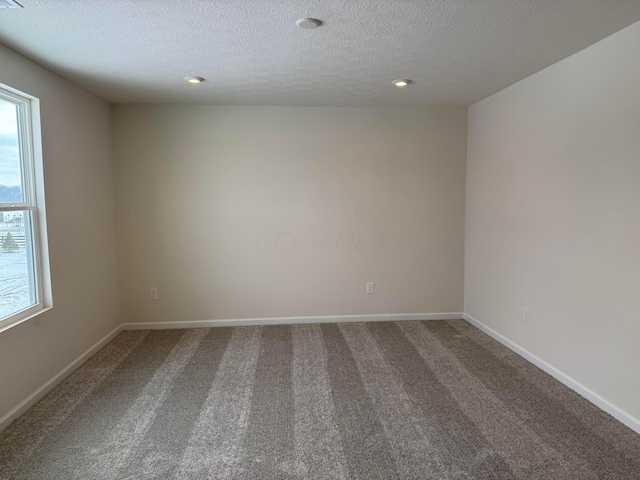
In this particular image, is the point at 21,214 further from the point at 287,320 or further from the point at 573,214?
the point at 573,214

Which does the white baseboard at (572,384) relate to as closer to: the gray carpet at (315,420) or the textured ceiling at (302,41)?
the gray carpet at (315,420)

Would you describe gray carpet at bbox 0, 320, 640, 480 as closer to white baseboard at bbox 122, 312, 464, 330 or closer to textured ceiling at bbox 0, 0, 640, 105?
white baseboard at bbox 122, 312, 464, 330

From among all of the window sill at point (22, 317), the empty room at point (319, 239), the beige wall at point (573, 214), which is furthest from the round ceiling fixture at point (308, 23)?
the window sill at point (22, 317)

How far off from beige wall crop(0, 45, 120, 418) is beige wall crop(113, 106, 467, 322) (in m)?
0.32

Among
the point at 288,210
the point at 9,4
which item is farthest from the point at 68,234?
the point at 288,210

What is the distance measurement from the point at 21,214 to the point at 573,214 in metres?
3.84

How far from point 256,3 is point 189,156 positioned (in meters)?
2.37

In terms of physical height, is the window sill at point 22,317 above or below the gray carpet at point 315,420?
above

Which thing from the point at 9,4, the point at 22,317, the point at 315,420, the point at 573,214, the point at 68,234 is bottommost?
the point at 315,420

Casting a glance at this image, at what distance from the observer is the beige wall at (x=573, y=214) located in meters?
2.30

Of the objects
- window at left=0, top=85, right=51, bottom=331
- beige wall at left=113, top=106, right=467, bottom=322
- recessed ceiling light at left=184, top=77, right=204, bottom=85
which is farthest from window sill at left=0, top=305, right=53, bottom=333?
recessed ceiling light at left=184, top=77, right=204, bottom=85

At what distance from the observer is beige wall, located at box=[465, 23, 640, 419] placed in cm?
230

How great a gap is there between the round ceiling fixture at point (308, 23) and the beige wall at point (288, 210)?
1.93 metres

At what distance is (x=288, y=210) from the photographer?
13.6 feet
